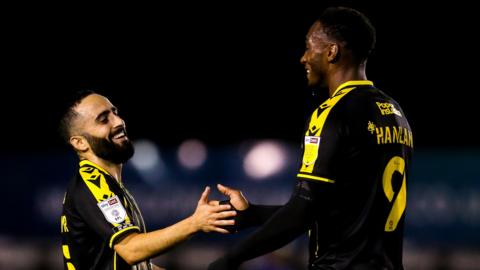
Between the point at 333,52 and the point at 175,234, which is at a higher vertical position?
the point at 333,52

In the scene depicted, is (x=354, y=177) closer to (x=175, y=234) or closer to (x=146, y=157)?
(x=175, y=234)

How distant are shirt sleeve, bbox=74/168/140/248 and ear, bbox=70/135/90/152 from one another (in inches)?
11.9

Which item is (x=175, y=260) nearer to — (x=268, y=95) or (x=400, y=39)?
(x=268, y=95)

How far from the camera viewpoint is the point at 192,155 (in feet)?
34.1

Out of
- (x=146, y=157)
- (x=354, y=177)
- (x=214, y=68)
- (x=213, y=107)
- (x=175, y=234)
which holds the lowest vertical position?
(x=175, y=234)

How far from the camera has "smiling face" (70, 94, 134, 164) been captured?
4.33m

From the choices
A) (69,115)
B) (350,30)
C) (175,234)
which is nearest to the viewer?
(350,30)

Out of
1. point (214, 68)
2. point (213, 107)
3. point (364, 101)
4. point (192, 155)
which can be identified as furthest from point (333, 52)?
point (214, 68)

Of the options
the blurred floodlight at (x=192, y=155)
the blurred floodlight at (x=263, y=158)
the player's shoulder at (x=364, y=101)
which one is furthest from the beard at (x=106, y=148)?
the blurred floodlight at (x=192, y=155)

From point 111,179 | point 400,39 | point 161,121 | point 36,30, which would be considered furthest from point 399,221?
point 36,30

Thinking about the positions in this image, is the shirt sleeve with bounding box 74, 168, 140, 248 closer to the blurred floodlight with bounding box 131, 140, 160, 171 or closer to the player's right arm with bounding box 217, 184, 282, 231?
the player's right arm with bounding box 217, 184, 282, 231

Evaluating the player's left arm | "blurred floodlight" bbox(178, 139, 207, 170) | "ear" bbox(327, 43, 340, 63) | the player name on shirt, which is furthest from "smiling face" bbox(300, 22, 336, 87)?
"blurred floodlight" bbox(178, 139, 207, 170)

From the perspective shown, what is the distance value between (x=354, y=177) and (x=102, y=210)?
1.50 m

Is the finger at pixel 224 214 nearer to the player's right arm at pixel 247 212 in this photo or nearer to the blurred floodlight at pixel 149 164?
the player's right arm at pixel 247 212
